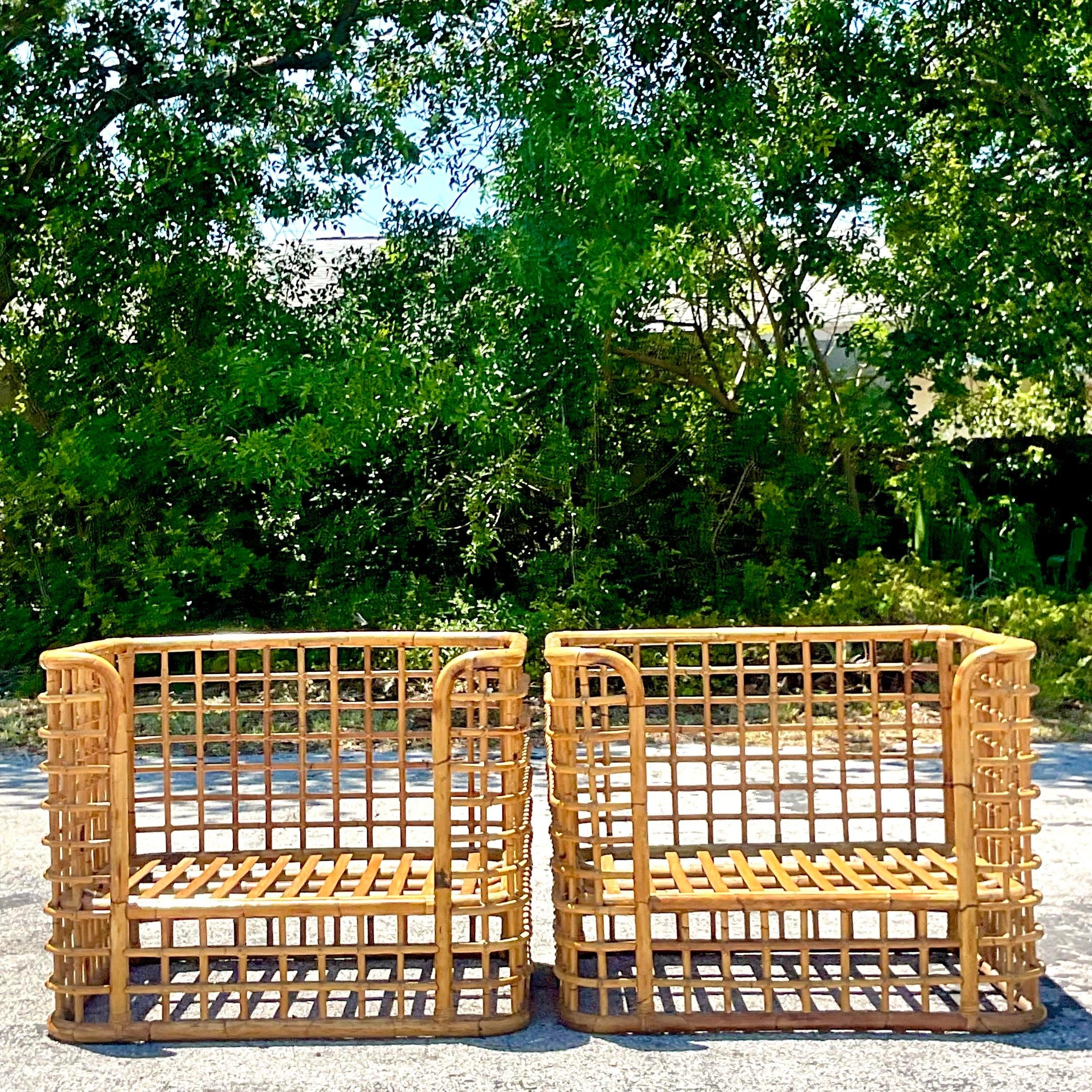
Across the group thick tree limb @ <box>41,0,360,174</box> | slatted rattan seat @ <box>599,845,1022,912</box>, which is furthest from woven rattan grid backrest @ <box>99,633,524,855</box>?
thick tree limb @ <box>41,0,360,174</box>

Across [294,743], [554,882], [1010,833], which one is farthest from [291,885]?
[294,743]

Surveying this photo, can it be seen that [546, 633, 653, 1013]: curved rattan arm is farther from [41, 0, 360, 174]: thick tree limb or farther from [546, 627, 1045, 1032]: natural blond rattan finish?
[41, 0, 360, 174]: thick tree limb

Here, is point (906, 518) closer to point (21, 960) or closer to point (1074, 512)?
point (1074, 512)

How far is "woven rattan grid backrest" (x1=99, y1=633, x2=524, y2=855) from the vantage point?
3.80m

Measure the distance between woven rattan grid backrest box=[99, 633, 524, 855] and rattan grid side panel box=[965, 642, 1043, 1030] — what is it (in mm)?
1077

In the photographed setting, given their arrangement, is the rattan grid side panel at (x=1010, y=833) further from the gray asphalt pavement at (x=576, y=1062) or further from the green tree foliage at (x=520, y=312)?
the green tree foliage at (x=520, y=312)

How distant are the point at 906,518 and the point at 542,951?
6560 mm

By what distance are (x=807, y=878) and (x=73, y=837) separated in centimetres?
176

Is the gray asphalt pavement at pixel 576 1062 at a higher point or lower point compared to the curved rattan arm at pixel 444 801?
lower

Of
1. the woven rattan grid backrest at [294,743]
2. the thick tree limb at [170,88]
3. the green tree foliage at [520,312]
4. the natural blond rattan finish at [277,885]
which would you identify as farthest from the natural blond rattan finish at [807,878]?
the thick tree limb at [170,88]

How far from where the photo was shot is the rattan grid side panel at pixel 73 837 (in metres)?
3.13

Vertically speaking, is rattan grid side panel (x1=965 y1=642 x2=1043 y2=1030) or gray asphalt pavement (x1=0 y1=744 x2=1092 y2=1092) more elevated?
rattan grid side panel (x1=965 y1=642 x2=1043 y2=1030)

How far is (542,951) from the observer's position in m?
3.87

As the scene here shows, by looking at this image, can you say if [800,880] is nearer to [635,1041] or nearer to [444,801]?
[635,1041]
